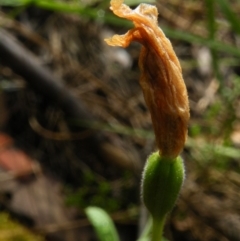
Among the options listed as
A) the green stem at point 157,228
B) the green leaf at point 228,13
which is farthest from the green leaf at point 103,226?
the green leaf at point 228,13

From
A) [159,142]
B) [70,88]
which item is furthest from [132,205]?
[159,142]

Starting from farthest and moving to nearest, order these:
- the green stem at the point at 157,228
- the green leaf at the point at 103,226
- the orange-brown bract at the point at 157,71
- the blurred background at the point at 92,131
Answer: the blurred background at the point at 92,131 < the green leaf at the point at 103,226 < the green stem at the point at 157,228 < the orange-brown bract at the point at 157,71

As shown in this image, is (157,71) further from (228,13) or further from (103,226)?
(228,13)

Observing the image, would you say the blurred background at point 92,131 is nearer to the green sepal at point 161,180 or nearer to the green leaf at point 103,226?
the green leaf at point 103,226

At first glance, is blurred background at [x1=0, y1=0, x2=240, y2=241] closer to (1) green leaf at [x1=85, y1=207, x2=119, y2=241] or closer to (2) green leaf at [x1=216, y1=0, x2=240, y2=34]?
(2) green leaf at [x1=216, y1=0, x2=240, y2=34]

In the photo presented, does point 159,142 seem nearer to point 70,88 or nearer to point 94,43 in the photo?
point 70,88

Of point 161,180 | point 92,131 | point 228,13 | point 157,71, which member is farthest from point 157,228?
point 92,131
